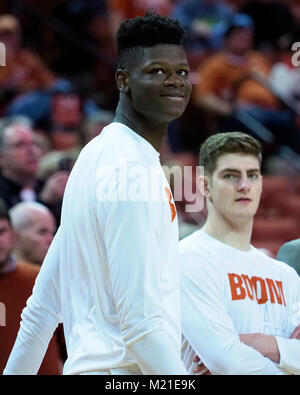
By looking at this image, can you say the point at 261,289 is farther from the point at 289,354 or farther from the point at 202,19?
the point at 202,19

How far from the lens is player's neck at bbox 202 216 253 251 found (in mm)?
3488

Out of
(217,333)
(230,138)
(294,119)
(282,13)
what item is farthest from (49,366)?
(282,13)

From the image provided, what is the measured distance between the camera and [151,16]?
2.54 metres

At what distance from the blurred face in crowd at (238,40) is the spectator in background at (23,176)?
9.49 ft

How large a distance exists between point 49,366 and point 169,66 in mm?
1750

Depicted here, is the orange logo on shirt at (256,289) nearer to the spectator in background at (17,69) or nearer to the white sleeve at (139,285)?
the white sleeve at (139,285)

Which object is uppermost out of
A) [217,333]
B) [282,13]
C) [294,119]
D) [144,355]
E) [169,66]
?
[282,13]

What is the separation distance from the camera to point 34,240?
472cm

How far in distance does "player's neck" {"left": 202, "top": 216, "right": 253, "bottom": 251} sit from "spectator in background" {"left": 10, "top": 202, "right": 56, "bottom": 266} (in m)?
1.45

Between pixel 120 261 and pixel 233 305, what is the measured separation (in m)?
1.13

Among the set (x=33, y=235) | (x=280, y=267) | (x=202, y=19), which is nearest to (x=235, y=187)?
(x=280, y=267)
